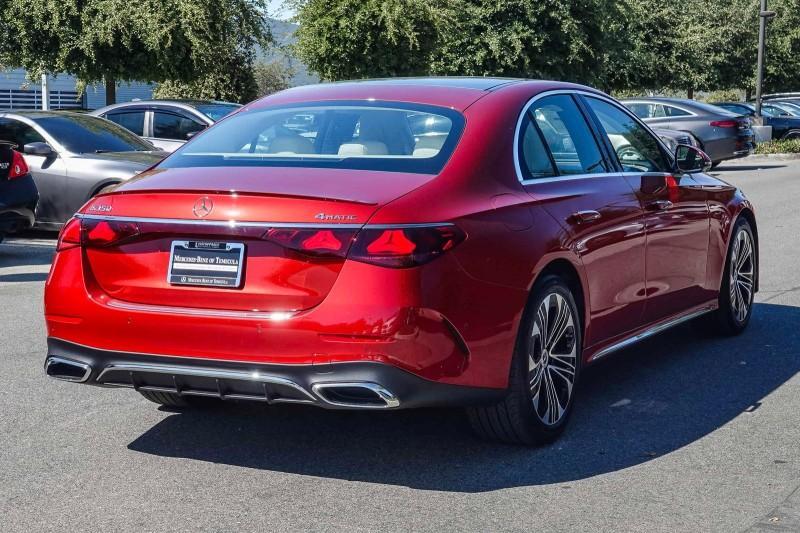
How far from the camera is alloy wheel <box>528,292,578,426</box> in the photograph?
547 cm

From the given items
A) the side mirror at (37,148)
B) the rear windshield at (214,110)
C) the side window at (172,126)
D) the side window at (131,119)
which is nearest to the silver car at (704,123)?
the rear windshield at (214,110)

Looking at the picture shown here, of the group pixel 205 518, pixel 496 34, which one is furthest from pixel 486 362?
pixel 496 34

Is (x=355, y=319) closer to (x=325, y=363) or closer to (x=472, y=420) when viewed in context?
(x=325, y=363)

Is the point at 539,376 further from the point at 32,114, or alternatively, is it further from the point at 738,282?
the point at 32,114

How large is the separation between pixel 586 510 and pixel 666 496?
0.38 meters

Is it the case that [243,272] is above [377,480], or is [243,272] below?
above

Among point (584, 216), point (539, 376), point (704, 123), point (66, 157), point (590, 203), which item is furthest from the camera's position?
point (704, 123)

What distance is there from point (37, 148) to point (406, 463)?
9.32m

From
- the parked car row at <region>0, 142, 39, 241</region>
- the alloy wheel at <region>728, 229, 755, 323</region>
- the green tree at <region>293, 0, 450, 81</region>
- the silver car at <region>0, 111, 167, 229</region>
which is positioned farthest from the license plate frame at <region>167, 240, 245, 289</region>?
the green tree at <region>293, 0, 450, 81</region>

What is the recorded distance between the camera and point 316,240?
4.74 metres

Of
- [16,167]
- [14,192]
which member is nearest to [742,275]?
[14,192]

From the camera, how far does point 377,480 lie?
5.08 metres

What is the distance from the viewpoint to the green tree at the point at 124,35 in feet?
89.2

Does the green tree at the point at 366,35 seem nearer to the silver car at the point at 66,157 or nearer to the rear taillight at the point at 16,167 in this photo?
the silver car at the point at 66,157
